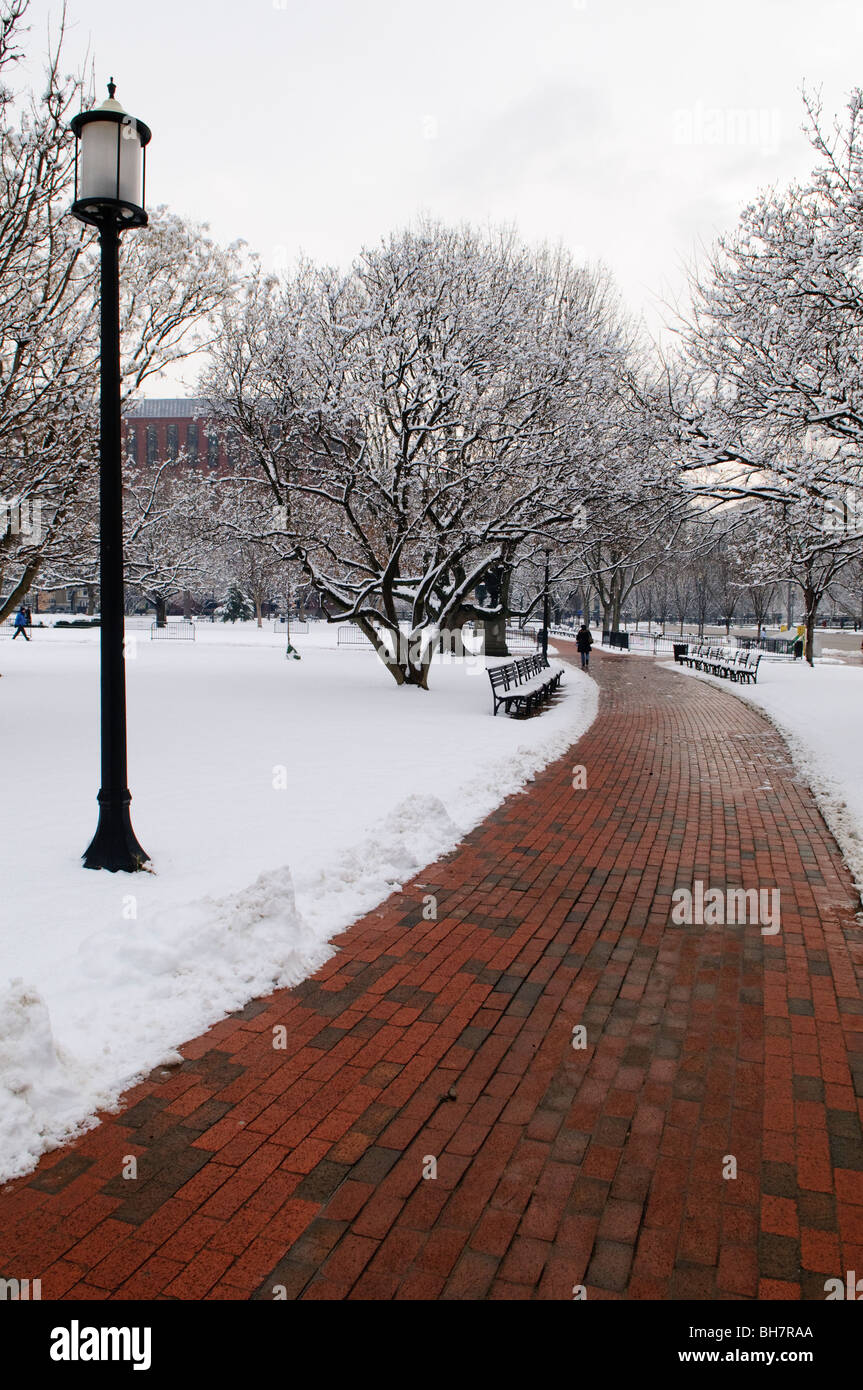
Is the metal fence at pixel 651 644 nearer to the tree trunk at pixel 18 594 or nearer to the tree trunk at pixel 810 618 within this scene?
the tree trunk at pixel 810 618

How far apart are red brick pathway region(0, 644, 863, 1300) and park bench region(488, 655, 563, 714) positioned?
9195 millimetres

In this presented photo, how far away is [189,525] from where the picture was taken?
2114 cm

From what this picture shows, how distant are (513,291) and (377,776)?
11494mm

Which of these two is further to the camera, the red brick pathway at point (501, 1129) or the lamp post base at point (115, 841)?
the lamp post base at point (115, 841)

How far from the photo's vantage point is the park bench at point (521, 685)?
15.1 meters

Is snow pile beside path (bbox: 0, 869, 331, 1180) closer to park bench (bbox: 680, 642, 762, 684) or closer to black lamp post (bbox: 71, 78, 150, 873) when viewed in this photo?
black lamp post (bbox: 71, 78, 150, 873)

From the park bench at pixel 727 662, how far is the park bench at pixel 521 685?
21.1ft

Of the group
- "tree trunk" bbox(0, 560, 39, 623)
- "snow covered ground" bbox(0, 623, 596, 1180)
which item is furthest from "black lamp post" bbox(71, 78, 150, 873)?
"tree trunk" bbox(0, 560, 39, 623)

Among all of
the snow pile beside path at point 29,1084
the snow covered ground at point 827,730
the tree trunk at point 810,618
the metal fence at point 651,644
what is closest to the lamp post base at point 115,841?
the snow pile beside path at point 29,1084

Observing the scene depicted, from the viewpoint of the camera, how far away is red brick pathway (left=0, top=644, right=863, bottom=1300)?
265cm

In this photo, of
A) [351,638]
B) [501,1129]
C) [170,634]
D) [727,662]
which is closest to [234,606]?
[170,634]

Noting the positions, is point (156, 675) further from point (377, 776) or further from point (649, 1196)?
point (649, 1196)
